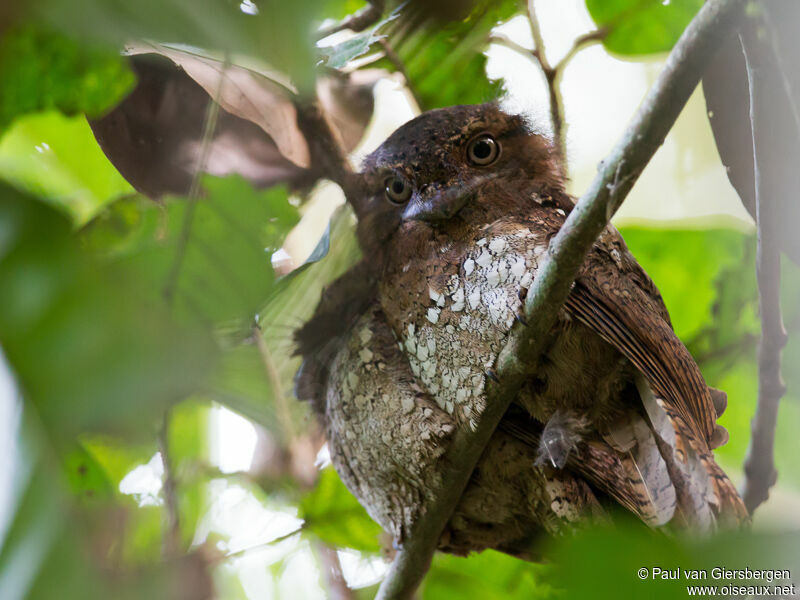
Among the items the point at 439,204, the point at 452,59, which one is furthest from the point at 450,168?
the point at 452,59

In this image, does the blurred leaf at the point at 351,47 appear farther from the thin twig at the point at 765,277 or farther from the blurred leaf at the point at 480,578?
the blurred leaf at the point at 480,578

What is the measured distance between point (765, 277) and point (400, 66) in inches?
34.9

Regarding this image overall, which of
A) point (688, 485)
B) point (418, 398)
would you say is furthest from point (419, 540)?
point (688, 485)

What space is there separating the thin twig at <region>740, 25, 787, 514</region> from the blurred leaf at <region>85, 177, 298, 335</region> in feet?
2.09

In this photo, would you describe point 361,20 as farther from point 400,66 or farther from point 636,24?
point 636,24

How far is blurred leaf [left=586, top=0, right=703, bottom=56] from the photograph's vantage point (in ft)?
5.47

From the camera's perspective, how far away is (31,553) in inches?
10.3

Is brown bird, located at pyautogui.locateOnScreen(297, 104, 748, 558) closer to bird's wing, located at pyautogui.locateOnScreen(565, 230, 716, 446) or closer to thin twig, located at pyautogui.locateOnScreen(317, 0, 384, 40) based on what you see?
bird's wing, located at pyautogui.locateOnScreen(565, 230, 716, 446)

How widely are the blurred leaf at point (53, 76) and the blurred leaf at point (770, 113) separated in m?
0.53

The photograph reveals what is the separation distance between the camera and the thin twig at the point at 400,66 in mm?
1365

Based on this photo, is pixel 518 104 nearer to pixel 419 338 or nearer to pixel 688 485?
pixel 419 338

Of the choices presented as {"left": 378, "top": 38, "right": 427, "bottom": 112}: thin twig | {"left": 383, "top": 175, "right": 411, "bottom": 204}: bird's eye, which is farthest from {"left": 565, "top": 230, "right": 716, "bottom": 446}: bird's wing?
{"left": 378, "top": 38, "right": 427, "bottom": 112}: thin twig

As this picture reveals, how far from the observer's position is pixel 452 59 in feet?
5.32

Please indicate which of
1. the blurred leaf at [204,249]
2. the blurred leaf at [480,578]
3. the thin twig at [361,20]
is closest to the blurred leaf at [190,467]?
the blurred leaf at [204,249]
